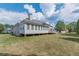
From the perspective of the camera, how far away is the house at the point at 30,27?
7.57ft

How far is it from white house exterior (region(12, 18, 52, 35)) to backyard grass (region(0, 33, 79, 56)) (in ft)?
0.22

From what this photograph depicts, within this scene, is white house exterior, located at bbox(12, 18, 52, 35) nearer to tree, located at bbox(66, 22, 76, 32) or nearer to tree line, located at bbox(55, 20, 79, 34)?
tree line, located at bbox(55, 20, 79, 34)

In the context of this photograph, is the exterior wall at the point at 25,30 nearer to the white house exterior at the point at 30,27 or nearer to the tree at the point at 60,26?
the white house exterior at the point at 30,27

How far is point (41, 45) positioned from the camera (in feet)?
7.53

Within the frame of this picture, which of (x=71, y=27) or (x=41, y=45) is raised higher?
(x=71, y=27)

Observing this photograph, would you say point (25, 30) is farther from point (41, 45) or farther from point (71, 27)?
point (71, 27)

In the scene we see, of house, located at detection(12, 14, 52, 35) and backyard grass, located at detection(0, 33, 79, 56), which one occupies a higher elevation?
house, located at detection(12, 14, 52, 35)

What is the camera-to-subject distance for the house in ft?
7.57

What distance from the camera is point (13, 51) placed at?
225 centimetres

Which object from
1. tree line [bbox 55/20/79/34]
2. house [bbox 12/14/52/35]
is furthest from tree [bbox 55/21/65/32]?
house [bbox 12/14/52/35]

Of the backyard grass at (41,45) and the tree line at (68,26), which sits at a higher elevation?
the tree line at (68,26)

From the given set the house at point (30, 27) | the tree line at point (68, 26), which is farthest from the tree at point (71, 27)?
the house at point (30, 27)

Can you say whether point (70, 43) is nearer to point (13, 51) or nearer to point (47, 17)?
point (47, 17)

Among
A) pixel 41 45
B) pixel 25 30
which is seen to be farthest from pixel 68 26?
pixel 25 30
